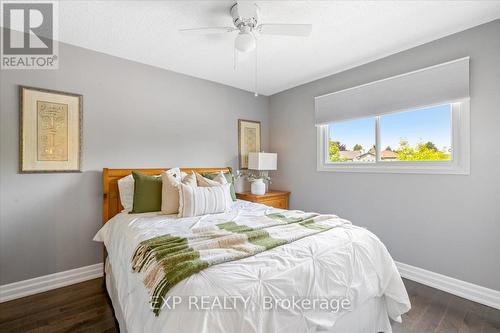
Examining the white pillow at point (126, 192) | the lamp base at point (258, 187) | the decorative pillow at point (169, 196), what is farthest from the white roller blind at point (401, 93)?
the white pillow at point (126, 192)

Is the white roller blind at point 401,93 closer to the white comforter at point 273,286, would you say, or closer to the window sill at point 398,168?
the window sill at point 398,168

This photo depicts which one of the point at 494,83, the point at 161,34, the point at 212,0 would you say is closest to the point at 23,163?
the point at 161,34

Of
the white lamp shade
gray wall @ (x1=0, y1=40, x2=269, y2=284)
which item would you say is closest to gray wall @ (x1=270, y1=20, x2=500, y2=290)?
the white lamp shade

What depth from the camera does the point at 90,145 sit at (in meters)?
2.60

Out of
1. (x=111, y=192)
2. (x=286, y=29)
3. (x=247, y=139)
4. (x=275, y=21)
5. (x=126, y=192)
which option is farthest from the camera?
(x=247, y=139)

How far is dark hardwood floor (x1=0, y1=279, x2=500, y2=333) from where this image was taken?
5.88 feet

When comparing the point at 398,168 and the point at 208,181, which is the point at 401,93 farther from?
the point at 208,181

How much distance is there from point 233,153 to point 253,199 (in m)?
0.85

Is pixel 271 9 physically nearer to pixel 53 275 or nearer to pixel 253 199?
pixel 253 199

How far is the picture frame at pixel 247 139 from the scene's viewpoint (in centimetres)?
392

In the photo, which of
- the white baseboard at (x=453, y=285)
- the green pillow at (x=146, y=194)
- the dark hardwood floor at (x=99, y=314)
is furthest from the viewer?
the green pillow at (x=146, y=194)

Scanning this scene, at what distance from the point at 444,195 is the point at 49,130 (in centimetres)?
399

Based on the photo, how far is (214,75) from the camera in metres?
3.37

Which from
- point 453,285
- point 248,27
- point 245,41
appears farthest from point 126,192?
point 453,285
